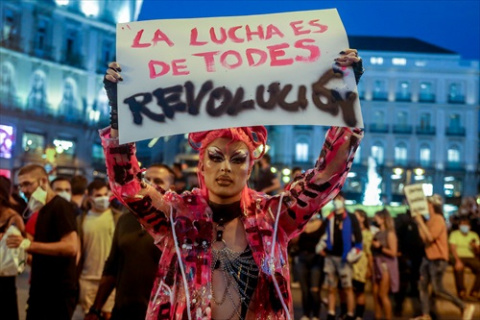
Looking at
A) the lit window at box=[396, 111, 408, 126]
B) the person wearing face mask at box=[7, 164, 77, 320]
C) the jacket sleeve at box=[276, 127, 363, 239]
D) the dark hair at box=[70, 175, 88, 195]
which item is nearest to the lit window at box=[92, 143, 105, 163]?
the dark hair at box=[70, 175, 88, 195]

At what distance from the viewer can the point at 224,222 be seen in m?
2.87

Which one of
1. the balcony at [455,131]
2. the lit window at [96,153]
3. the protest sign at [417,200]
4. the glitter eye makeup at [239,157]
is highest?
the balcony at [455,131]

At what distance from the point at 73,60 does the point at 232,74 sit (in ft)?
140

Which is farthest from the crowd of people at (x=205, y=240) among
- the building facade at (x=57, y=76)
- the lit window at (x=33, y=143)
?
the lit window at (x=33, y=143)

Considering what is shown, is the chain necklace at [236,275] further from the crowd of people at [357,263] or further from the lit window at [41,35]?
the lit window at [41,35]

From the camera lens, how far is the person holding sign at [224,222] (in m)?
2.71

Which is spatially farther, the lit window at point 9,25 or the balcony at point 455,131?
the balcony at point 455,131

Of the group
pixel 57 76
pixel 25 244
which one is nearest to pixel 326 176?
pixel 25 244

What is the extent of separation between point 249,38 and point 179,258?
98cm

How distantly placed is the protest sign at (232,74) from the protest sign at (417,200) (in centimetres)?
773

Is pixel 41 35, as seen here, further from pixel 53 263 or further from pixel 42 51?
pixel 53 263

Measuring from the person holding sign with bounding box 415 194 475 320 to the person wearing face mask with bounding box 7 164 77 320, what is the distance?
20.1 feet

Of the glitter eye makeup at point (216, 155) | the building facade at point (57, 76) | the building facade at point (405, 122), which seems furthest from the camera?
the building facade at point (405, 122)

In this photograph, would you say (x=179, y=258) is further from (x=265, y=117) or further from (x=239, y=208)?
(x=265, y=117)
